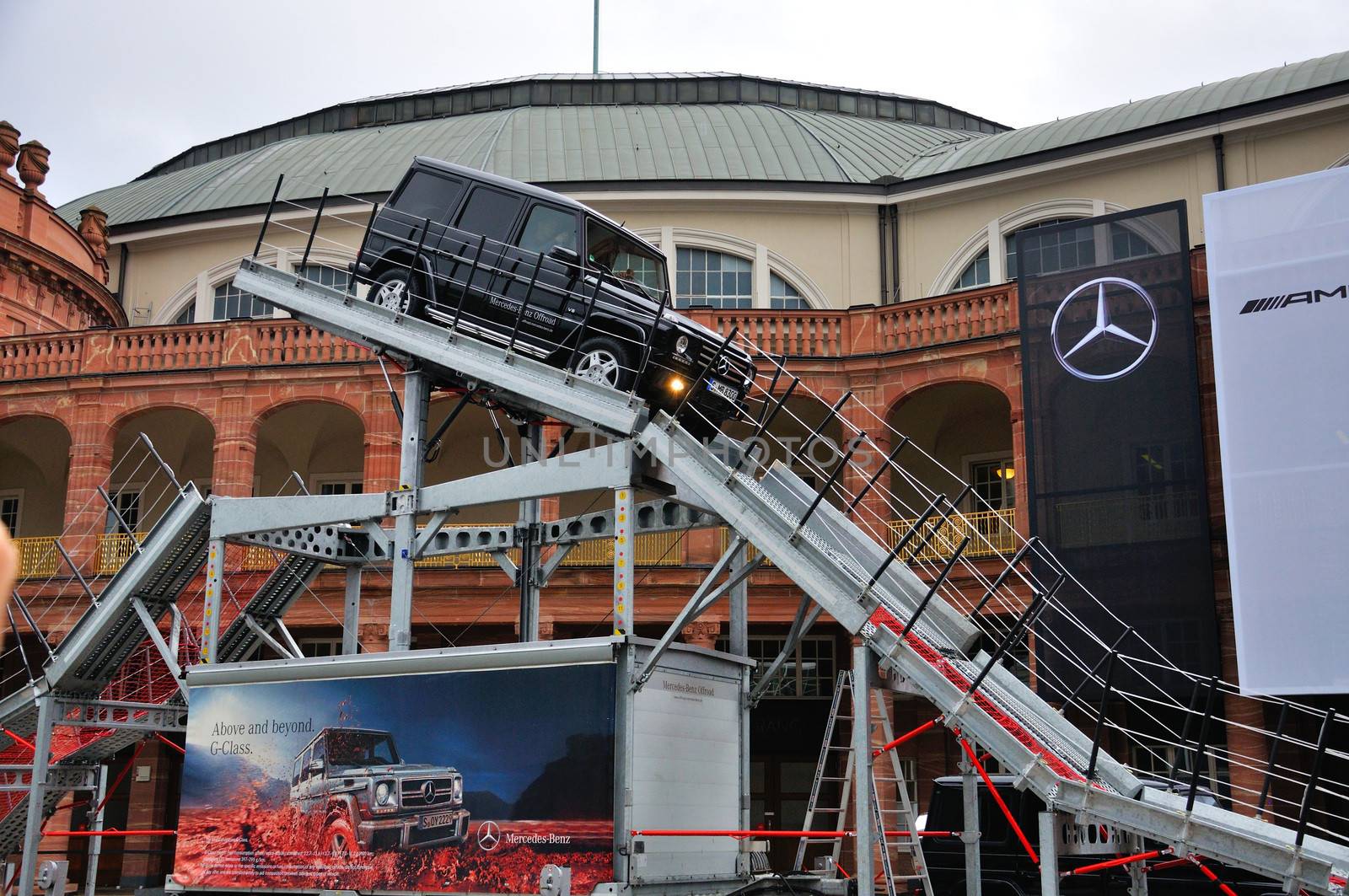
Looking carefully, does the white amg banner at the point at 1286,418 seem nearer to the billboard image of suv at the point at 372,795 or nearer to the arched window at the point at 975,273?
the arched window at the point at 975,273

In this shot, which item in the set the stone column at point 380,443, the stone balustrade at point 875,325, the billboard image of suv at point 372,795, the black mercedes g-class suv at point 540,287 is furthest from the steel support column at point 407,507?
the stone column at point 380,443

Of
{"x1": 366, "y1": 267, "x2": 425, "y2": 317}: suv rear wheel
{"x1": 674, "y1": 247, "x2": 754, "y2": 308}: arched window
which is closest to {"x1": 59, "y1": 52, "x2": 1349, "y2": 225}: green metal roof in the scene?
{"x1": 674, "y1": 247, "x2": 754, "y2": 308}: arched window

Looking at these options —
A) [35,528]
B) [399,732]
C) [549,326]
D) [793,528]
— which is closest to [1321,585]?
[793,528]

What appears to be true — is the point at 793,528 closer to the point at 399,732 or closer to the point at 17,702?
the point at 399,732

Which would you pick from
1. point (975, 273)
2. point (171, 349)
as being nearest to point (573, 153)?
point (975, 273)

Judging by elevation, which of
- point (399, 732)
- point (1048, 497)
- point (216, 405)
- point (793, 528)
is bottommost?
point (399, 732)

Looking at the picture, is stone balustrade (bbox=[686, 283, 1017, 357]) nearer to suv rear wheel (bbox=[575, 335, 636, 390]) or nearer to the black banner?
the black banner

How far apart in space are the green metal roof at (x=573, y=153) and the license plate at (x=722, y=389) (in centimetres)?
1710

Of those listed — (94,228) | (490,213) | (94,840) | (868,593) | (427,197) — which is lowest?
(94,840)

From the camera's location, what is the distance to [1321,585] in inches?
809

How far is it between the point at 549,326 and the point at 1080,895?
9.14 m

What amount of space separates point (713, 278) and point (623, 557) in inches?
757

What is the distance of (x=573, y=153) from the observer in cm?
3572

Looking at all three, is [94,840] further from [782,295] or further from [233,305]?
[782,295]
